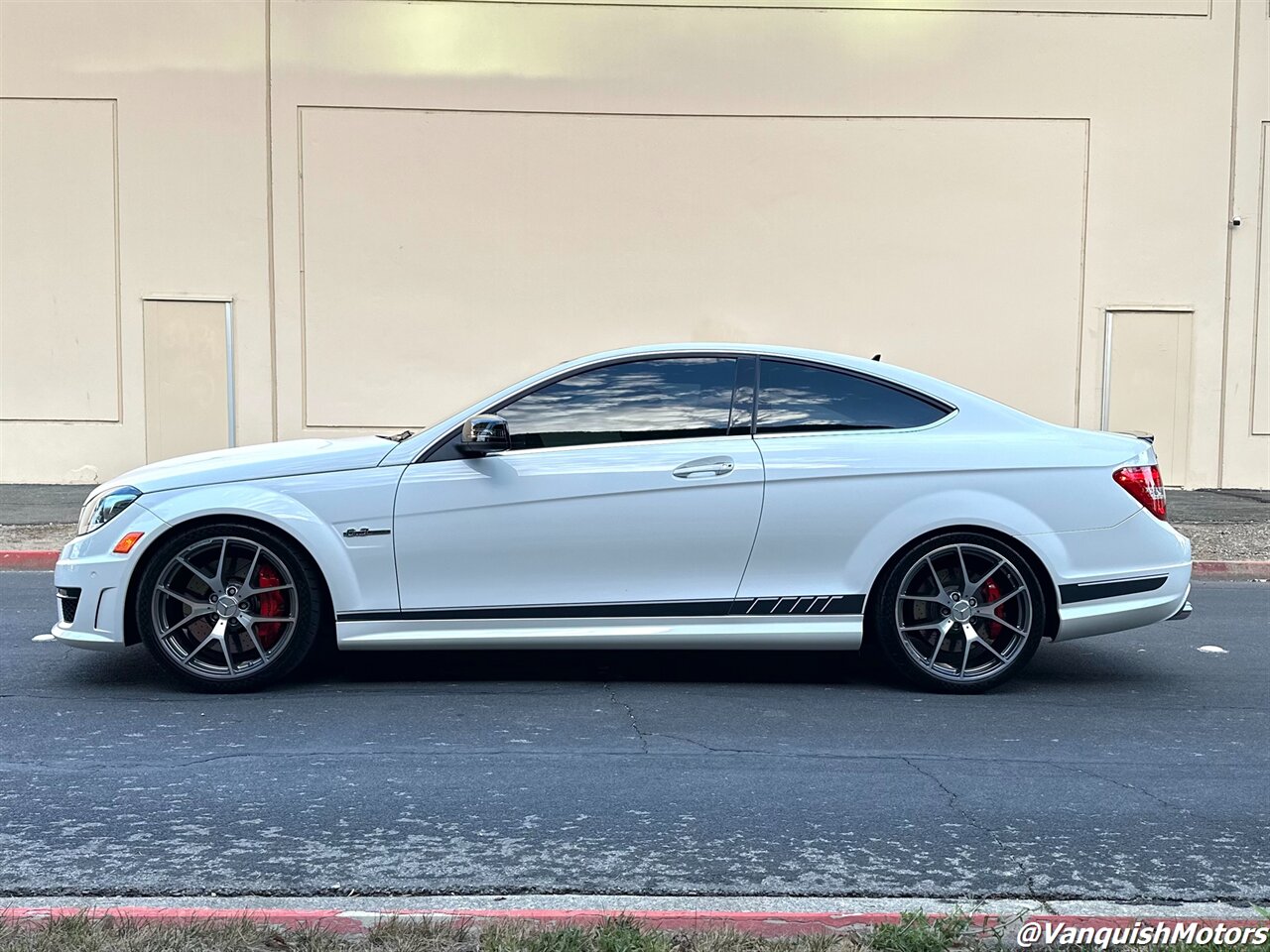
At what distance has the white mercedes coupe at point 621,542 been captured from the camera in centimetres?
572

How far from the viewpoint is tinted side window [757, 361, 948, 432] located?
19.5 ft

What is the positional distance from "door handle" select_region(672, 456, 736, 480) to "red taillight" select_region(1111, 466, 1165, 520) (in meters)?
1.80

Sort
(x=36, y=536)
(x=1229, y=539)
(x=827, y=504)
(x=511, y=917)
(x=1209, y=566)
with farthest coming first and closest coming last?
(x=1229, y=539) → (x=36, y=536) → (x=1209, y=566) → (x=827, y=504) → (x=511, y=917)

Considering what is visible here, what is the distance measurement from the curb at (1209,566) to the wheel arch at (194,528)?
5.20 m

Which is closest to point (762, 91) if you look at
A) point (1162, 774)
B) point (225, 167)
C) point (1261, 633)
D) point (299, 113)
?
point (299, 113)

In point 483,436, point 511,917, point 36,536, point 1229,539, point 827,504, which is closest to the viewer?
point 511,917

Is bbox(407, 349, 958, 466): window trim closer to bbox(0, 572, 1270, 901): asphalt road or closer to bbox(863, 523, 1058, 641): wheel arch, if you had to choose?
bbox(863, 523, 1058, 641): wheel arch

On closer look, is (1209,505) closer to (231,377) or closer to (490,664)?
(490,664)

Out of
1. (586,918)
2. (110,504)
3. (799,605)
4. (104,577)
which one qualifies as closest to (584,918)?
(586,918)

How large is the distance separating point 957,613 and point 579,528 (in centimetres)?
180

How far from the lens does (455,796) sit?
443cm

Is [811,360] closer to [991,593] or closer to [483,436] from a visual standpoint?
[991,593]

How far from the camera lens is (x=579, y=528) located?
573cm

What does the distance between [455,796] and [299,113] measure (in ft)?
40.9
